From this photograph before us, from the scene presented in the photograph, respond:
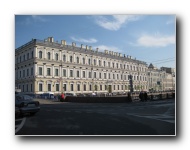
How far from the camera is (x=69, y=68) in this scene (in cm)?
755

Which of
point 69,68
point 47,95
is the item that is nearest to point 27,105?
point 47,95

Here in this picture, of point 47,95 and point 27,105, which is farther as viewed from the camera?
point 47,95

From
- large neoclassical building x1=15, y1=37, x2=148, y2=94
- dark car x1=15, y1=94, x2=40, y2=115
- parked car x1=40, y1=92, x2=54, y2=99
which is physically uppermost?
large neoclassical building x1=15, y1=37, x2=148, y2=94

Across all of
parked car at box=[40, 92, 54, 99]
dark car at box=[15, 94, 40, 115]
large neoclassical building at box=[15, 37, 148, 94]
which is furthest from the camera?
parked car at box=[40, 92, 54, 99]

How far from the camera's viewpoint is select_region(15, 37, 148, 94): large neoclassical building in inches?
275

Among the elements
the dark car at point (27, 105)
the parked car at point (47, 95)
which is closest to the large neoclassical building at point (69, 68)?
the parked car at point (47, 95)

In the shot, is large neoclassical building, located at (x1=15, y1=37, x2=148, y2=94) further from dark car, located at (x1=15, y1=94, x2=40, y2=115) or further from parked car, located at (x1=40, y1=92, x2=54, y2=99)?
dark car, located at (x1=15, y1=94, x2=40, y2=115)

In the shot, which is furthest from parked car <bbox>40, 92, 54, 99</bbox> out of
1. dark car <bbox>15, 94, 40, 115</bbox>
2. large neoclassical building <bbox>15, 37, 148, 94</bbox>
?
dark car <bbox>15, 94, 40, 115</bbox>

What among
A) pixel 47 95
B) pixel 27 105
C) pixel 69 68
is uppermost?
pixel 69 68

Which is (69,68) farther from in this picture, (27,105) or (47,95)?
(27,105)

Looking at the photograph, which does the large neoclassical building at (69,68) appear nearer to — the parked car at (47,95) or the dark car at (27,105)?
the parked car at (47,95)

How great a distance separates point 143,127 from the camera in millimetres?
6355

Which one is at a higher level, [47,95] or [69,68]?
[69,68]

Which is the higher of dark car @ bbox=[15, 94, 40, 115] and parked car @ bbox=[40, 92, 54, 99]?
parked car @ bbox=[40, 92, 54, 99]
